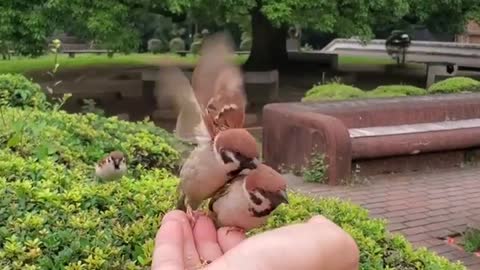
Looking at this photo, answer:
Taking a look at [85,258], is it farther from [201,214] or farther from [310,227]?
[310,227]

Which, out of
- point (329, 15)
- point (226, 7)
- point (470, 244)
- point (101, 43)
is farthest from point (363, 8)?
point (470, 244)

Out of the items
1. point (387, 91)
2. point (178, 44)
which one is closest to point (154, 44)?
point (178, 44)

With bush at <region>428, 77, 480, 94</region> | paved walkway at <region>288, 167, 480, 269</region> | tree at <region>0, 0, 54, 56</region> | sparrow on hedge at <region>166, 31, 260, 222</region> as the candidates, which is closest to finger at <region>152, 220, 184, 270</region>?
sparrow on hedge at <region>166, 31, 260, 222</region>

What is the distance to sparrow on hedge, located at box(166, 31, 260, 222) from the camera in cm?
154

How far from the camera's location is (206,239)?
167 cm

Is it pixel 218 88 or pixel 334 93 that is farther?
pixel 334 93

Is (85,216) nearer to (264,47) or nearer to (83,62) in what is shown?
(264,47)

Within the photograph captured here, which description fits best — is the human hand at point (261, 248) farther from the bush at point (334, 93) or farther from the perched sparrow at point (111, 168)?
the bush at point (334, 93)

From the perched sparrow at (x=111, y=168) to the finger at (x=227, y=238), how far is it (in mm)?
1865

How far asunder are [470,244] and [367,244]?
241 cm

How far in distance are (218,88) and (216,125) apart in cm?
9

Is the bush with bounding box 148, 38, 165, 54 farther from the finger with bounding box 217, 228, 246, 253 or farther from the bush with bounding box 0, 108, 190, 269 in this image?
the finger with bounding box 217, 228, 246, 253

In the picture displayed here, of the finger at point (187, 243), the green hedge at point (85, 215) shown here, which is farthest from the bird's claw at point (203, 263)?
the green hedge at point (85, 215)

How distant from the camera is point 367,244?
9.21ft
